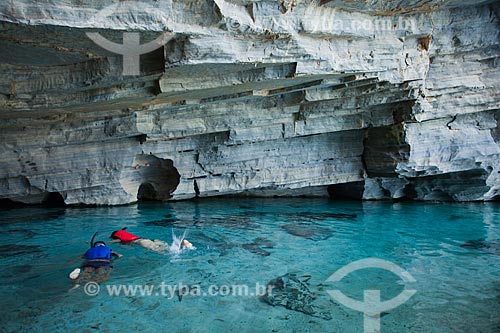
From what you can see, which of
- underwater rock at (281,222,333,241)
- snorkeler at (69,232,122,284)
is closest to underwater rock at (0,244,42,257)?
snorkeler at (69,232,122,284)

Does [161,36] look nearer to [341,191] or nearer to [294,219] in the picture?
[294,219]

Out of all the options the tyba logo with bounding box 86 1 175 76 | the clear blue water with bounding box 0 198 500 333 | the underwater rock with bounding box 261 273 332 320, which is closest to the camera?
the clear blue water with bounding box 0 198 500 333

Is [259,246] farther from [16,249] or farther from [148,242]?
[16,249]

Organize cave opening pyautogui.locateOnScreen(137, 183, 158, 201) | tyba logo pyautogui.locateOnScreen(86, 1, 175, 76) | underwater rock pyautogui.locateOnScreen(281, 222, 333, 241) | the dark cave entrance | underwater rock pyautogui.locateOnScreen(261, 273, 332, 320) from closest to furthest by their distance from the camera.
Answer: underwater rock pyautogui.locateOnScreen(261, 273, 332, 320) < tyba logo pyautogui.locateOnScreen(86, 1, 175, 76) < underwater rock pyautogui.locateOnScreen(281, 222, 333, 241) < the dark cave entrance < cave opening pyautogui.locateOnScreen(137, 183, 158, 201)

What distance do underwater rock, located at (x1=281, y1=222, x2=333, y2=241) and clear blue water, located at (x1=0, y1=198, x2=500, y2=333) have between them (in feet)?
0.09

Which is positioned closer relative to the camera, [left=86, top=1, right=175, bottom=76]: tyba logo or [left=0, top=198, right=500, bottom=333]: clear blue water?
[left=0, top=198, right=500, bottom=333]: clear blue water

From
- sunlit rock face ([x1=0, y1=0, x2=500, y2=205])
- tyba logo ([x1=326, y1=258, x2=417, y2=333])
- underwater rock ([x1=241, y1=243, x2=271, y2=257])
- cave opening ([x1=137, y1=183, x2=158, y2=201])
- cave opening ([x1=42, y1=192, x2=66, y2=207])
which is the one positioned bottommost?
tyba logo ([x1=326, y1=258, x2=417, y2=333])

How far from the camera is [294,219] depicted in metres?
10.7

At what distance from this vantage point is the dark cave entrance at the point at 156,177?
12828mm

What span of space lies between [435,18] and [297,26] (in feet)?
14.7

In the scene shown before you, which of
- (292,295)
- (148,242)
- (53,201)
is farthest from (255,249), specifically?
(53,201)

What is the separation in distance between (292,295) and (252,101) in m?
Result: 6.43

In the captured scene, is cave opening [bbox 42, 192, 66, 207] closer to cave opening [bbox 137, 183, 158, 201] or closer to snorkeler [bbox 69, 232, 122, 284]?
cave opening [bbox 137, 183, 158, 201]

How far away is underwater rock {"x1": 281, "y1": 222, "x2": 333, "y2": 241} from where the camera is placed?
8.69 metres
